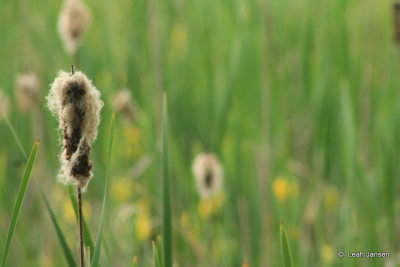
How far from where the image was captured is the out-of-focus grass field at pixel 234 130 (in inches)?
73.0

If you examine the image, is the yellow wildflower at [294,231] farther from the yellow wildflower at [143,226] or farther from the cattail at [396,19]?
the cattail at [396,19]

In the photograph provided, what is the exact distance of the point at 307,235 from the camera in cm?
209

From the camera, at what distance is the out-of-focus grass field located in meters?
1.86

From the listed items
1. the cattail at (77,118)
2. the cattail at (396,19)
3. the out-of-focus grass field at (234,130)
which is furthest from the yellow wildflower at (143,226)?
the cattail at (77,118)

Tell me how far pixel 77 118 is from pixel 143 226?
4.41 ft

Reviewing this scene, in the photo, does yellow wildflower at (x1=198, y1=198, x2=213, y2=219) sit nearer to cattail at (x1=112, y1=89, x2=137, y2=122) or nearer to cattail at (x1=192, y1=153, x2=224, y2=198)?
cattail at (x1=192, y1=153, x2=224, y2=198)

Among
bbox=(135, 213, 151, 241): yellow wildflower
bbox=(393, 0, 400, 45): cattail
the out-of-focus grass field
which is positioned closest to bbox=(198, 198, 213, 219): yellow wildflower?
the out-of-focus grass field

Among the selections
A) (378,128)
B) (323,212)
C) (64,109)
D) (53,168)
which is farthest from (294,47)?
(64,109)

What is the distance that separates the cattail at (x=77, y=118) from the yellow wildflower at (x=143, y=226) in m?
1.25

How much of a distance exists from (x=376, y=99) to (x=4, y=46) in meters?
1.84

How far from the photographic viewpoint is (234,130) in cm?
212

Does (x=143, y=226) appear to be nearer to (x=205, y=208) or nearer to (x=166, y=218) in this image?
(x=205, y=208)

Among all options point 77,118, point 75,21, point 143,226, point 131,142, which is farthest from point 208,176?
point 77,118

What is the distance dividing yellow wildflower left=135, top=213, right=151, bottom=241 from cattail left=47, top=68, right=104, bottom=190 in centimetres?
125
